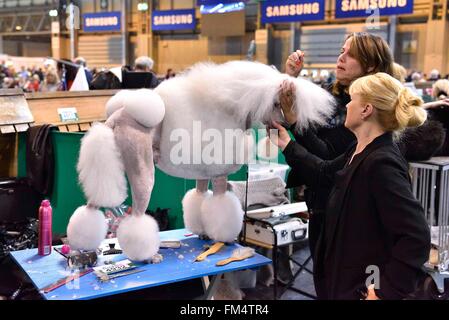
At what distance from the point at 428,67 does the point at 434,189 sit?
9516mm

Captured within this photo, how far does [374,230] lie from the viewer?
4.27 feet

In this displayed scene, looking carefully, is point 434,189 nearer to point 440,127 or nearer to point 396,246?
point 440,127

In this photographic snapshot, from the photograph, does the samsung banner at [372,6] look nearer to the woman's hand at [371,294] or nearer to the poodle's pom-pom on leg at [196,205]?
the poodle's pom-pom on leg at [196,205]

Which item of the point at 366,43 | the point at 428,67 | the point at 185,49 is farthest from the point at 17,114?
the point at 185,49

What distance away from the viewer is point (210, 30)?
8.57 metres

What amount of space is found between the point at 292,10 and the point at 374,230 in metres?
9.07

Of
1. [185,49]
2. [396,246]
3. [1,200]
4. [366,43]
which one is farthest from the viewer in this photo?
[185,49]

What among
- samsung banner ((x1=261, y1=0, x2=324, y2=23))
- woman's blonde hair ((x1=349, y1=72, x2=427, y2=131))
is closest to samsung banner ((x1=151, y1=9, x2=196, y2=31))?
samsung banner ((x1=261, y1=0, x2=324, y2=23))

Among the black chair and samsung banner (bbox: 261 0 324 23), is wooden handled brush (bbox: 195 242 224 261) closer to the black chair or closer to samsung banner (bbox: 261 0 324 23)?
the black chair

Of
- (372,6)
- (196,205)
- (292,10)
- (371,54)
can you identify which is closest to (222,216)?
(196,205)

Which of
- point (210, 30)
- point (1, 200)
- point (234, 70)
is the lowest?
point (1, 200)

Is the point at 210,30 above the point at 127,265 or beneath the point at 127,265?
above

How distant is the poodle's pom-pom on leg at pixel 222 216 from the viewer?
2.11 metres

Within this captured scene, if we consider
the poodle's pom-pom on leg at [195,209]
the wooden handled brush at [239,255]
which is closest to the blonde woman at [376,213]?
the wooden handled brush at [239,255]
